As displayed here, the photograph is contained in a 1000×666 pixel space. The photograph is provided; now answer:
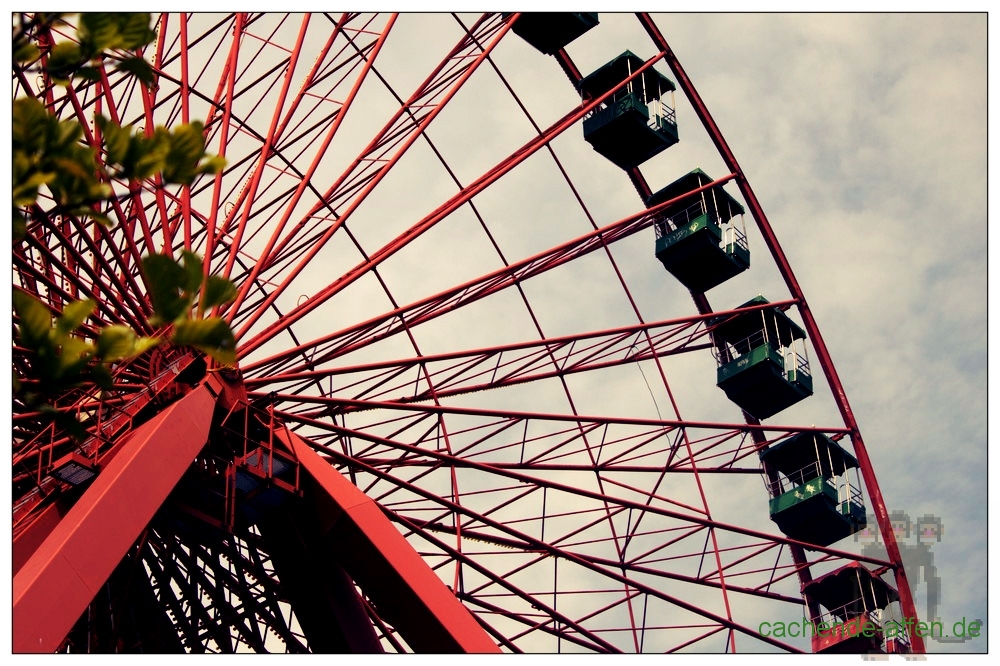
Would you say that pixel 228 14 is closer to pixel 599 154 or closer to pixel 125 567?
pixel 599 154

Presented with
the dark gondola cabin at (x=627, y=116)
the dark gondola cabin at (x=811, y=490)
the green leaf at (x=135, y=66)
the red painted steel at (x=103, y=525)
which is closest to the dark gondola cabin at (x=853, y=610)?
the dark gondola cabin at (x=811, y=490)

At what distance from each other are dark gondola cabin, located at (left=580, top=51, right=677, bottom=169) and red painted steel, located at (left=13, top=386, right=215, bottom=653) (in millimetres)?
11885

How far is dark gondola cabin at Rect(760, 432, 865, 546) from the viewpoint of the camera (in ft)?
81.7

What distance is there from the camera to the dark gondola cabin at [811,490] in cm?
2489

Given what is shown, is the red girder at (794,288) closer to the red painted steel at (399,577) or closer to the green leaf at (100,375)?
the red painted steel at (399,577)

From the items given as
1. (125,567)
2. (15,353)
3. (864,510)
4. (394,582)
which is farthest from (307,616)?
(864,510)

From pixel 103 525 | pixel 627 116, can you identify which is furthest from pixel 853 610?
pixel 103 525

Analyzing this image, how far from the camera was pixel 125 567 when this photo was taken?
18.4m

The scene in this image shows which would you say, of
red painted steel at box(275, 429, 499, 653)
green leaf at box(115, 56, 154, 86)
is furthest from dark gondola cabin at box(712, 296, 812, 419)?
green leaf at box(115, 56, 154, 86)

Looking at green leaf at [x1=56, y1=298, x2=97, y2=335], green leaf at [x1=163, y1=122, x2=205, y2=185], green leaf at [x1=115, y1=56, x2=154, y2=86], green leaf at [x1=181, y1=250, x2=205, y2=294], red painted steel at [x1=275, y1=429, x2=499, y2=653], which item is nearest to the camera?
green leaf at [x1=181, y1=250, x2=205, y2=294]

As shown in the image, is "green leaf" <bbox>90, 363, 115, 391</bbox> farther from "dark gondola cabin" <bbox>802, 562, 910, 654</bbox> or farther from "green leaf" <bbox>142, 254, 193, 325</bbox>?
"dark gondola cabin" <bbox>802, 562, 910, 654</bbox>

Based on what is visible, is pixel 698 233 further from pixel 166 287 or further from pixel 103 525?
pixel 166 287

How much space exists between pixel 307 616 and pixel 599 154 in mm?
12087

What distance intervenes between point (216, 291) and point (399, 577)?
31.2 feet
